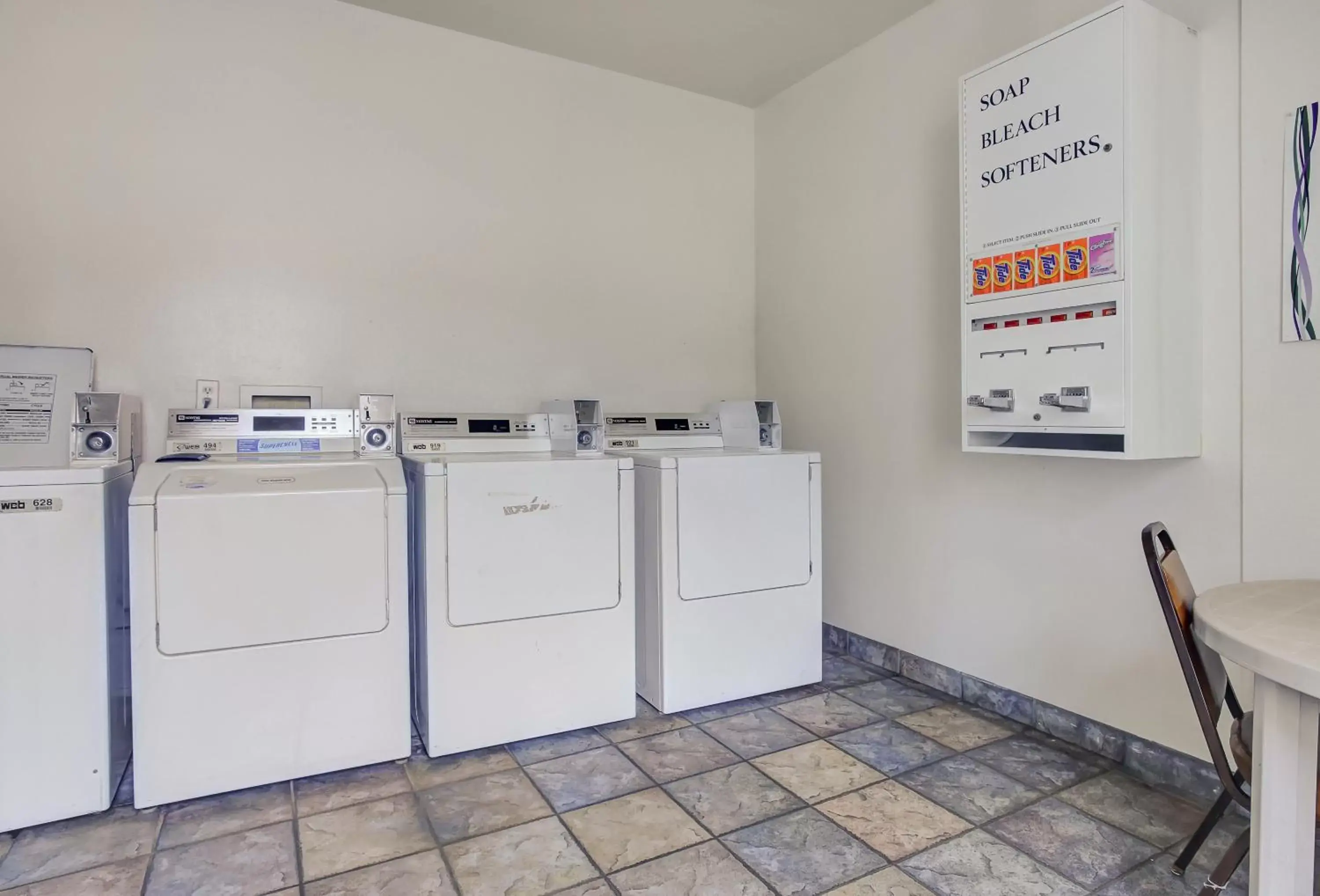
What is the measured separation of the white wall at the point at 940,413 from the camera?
220cm

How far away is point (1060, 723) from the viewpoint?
263 cm

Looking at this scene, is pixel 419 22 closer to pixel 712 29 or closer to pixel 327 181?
pixel 327 181

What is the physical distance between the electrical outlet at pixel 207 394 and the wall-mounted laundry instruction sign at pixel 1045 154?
9.45 feet

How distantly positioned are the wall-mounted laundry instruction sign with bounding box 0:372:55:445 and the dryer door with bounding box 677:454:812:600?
2225mm

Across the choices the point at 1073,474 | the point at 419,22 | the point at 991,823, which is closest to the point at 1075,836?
the point at 991,823

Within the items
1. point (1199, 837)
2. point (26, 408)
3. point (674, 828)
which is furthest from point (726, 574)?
point (26, 408)

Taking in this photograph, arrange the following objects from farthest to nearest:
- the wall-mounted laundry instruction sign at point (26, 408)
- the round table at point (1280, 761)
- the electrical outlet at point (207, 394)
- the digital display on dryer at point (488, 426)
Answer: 1. the digital display on dryer at point (488, 426)
2. the electrical outlet at point (207, 394)
3. the wall-mounted laundry instruction sign at point (26, 408)
4. the round table at point (1280, 761)

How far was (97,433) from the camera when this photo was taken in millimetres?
2422

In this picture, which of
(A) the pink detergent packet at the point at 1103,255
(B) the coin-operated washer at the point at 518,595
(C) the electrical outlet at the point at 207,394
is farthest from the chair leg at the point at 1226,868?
(C) the electrical outlet at the point at 207,394

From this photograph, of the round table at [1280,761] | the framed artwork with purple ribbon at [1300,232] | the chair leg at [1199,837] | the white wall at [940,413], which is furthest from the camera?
the white wall at [940,413]

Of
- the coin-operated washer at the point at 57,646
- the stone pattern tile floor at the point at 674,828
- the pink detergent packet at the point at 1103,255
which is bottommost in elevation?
the stone pattern tile floor at the point at 674,828

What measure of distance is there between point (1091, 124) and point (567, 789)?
2551mm

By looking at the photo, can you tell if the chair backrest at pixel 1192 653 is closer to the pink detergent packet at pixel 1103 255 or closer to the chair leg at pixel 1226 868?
the chair leg at pixel 1226 868

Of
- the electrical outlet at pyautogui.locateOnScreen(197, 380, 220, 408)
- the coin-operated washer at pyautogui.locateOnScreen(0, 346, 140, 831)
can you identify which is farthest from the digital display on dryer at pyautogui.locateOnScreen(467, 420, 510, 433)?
the coin-operated washer at pyautogui.locateOnScreen(0, 346, 140, 831)
